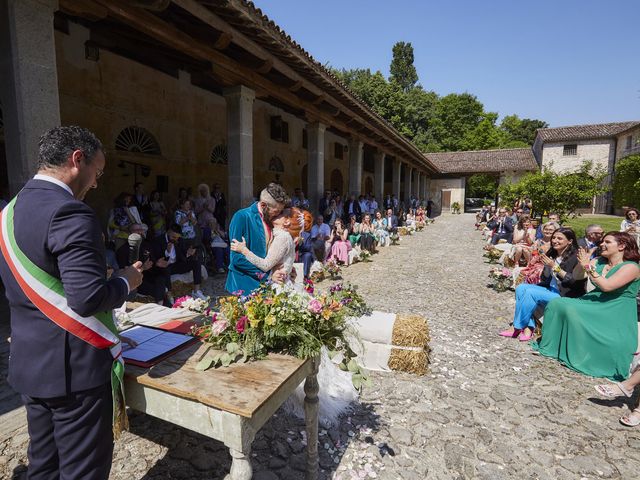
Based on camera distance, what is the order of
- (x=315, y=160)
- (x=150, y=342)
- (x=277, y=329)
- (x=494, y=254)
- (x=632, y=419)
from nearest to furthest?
1. (x=277, y=329)
2. (x=150, y=342)
3. (x=632, y=419)
4. (x=494, y=254)
5. (x=315, y=160)

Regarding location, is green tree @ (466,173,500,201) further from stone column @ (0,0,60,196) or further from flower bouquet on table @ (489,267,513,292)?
stone column @ (0,0,60,196)

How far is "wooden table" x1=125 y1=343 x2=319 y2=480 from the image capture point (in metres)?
1.69

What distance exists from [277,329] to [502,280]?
7.07 m

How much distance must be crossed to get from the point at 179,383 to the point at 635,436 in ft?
12.2

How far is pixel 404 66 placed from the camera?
58.2m

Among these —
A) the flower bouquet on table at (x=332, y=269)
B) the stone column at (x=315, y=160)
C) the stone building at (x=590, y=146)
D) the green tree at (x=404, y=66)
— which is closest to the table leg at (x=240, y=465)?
the flower bouquet on table at (x=332, y=269)

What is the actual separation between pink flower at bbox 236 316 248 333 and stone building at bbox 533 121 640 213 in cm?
3930

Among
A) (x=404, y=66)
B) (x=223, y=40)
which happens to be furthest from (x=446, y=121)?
(x=223, y=40)

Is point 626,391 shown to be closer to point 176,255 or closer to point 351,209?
point 176,255

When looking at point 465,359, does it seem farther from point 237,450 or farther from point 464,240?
point 464,240

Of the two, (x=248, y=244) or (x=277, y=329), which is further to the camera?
(x=248, y=244)

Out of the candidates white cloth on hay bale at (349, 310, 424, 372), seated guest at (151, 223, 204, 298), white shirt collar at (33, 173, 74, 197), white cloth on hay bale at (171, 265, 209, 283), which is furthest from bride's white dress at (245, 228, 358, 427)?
white cloth on hay bale at (171, 265, 209, 283)

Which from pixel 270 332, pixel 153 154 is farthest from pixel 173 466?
pixel 153 154

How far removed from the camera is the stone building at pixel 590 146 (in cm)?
3444
